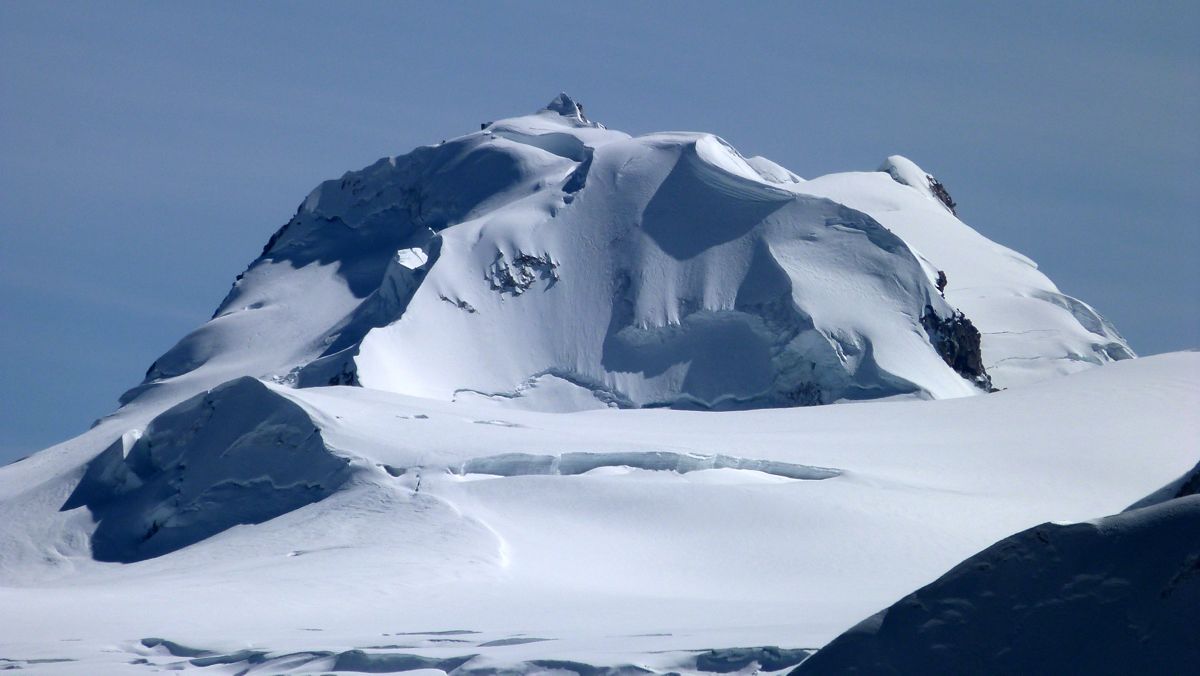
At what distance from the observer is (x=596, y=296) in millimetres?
33750

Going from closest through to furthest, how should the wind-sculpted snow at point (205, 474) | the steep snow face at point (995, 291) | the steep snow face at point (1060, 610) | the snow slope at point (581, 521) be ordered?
the steep snow face at point (1060, 610)
the snow slope at point (581, 521)
the wind-sculpted snow at point (205, 474)
the steep snow face at point (995, 291)

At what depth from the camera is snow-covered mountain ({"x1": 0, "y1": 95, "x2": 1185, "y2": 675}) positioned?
1599cm

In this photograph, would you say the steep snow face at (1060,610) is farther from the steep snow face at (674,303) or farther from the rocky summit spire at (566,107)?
the rocky summit spire at (566,107)

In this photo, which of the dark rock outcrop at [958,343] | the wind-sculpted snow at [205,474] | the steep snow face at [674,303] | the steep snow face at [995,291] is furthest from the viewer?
the steep snow face at [995,291]

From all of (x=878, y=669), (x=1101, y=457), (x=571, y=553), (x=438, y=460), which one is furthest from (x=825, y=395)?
(x=878, y=669)

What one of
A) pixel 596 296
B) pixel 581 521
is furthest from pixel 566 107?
pixel 581 521

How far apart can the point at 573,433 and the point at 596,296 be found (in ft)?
33.4

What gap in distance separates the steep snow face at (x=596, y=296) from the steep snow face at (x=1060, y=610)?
22.5m

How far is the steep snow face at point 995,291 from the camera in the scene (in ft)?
127

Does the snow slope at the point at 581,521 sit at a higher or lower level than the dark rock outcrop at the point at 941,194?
lower

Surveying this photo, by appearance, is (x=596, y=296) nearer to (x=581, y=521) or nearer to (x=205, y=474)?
(x=205, y=474)

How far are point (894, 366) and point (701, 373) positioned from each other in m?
3.95

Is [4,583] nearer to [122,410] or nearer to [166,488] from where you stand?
[166,488]

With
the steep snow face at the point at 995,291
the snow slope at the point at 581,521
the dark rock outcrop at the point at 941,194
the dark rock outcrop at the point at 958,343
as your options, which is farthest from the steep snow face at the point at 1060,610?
the dark rock outcrop at the point at 941,194
